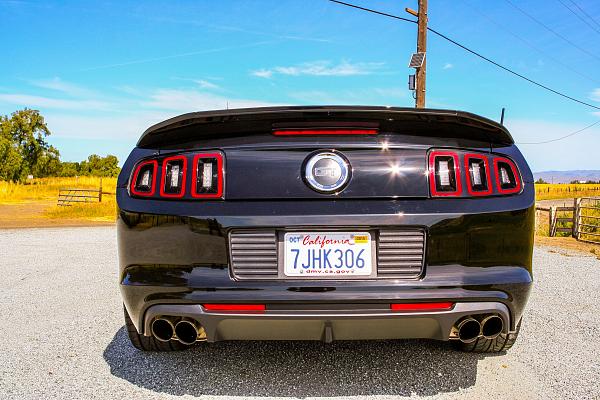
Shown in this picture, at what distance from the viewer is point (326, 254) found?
2.11 metres

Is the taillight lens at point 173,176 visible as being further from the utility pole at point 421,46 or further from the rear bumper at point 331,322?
the utility pole at point 421,46

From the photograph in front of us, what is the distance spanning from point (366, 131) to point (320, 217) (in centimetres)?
47

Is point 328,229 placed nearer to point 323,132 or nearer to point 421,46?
point 323,132

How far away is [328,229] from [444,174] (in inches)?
23.1

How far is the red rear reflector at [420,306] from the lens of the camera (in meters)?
2.09

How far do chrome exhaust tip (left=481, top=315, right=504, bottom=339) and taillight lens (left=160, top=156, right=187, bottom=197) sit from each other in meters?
1.51

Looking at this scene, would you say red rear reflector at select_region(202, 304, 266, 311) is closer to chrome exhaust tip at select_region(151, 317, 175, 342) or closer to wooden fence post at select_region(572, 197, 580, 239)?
chrome exhaust tip at select_region(151, 317, 175, 342)

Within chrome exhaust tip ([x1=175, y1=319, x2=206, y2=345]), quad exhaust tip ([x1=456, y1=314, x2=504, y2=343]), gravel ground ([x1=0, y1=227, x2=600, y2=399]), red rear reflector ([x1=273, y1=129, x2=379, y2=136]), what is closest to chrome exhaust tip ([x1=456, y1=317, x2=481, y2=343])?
quad exhaust tip ([x1=456, y1=314, x2=504, y2=343])

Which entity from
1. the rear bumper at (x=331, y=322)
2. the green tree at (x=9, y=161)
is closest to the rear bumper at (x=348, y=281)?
the rear bumper at (x=331, y=322)

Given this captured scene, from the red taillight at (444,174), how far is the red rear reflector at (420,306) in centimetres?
48

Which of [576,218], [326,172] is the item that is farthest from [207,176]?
[576,218]

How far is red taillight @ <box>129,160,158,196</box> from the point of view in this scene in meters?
2.29

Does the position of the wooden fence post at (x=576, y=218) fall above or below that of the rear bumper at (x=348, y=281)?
below

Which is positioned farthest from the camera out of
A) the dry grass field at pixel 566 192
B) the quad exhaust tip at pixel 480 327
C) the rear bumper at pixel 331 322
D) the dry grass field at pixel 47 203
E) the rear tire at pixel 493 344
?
the dry grass field at pixel 566 192
